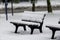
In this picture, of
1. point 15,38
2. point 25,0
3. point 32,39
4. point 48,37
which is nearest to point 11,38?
point 15,38

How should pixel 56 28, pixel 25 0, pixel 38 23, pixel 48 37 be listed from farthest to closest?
pixel 25 0
pixel 38 23
pixel 48 37
pixel 56 28

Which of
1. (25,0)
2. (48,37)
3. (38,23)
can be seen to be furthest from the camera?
(25,0)

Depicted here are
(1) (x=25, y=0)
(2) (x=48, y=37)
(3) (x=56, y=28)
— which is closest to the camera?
(3) (x=56, y=28)

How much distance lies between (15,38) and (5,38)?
432 millimetres

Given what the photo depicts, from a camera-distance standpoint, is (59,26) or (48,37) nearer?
(59,26)

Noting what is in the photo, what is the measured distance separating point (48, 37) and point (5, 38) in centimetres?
184

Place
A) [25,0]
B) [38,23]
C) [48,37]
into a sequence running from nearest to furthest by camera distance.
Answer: [48,37]
[38,23]
[25,0]

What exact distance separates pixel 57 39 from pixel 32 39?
3.35ft

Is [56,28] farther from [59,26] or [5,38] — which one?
[5,38]

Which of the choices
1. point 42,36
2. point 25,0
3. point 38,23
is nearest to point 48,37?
point 42,36

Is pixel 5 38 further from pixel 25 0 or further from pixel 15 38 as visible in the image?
pixel 25 0

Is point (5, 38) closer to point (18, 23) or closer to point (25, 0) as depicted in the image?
point (18, 23)

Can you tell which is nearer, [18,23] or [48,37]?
[48,37]

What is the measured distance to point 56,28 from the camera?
391 inches
